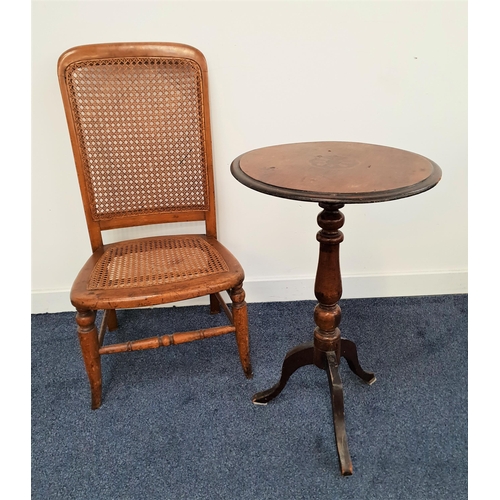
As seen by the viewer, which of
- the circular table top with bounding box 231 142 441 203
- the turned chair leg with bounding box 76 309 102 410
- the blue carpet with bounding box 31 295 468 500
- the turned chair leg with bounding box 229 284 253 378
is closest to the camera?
the circular table top with bounding box 231 142 441 203

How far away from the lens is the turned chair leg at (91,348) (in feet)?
4.22

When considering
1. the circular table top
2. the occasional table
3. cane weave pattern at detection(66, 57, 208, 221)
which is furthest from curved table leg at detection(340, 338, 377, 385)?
cane weave pattern at detection(66, 57, 208, 221)

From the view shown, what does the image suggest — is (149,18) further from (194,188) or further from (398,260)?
(398,260)

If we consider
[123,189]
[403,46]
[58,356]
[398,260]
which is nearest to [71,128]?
[123,189]

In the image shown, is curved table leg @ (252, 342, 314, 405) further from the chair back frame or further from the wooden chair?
the chair back frame

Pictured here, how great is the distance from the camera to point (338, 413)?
4.19 feet

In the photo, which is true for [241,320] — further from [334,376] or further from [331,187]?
[331,187]

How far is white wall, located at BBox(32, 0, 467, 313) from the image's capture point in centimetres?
154

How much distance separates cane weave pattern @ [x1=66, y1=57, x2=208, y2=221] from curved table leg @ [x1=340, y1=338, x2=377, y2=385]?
30.0 inches

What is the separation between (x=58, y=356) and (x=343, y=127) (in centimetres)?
154

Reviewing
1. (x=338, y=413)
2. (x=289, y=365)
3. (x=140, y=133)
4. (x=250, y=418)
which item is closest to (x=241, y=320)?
(x=289, y=365)

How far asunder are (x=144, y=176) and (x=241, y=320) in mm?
671

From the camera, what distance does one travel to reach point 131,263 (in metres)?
1.43

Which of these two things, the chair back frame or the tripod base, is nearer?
the tripod base
